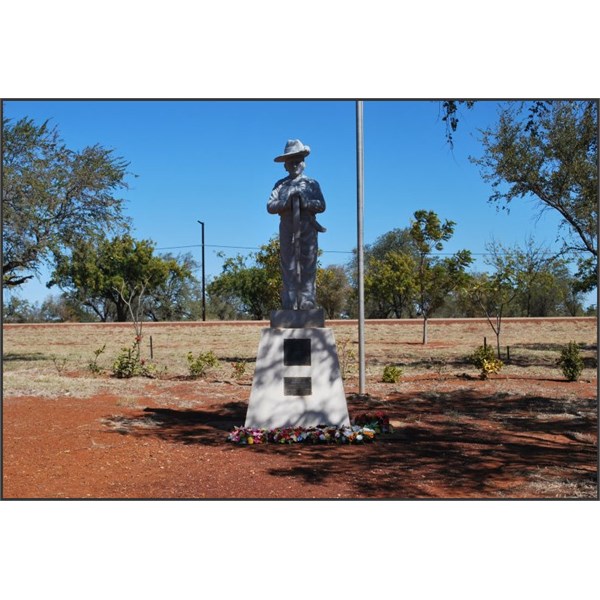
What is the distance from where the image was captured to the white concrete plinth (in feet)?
26.0

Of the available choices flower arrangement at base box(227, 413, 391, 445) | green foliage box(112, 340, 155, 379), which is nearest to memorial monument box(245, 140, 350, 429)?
flower arrangement at base box(227, 413, 391, 445)

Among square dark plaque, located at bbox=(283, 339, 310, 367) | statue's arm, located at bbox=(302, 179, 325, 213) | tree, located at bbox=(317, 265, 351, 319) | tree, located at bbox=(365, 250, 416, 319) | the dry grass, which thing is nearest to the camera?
square dark plaque, located at bbox=(283, 339, 310, 367)

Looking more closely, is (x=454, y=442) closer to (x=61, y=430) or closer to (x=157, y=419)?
(x=157, y=419)

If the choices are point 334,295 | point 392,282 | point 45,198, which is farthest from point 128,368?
point 334,295

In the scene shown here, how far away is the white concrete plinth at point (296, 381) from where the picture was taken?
7918 mm

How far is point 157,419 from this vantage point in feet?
31.1

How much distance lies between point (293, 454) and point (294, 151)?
3595mm

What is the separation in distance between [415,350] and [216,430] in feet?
44.7

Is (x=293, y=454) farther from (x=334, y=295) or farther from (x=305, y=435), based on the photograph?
(x=334, y=295)

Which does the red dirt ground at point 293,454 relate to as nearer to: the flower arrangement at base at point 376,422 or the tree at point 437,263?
the flower arrangement at base at point 376,422

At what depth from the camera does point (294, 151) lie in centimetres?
823

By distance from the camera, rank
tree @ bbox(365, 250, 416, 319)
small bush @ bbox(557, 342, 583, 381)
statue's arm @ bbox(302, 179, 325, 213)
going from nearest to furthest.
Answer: statue's arm @ bbox(302, 179, 325, 213) < small bush @ bbox(557, 342, 583, 381) < tree @ bbox(365, 250, 416, 319)

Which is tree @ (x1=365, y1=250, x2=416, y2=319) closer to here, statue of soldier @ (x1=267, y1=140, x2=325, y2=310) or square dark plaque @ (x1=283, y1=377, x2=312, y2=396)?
statue of soldier @ (x1=267, y1=140, x2=325, y2=310)

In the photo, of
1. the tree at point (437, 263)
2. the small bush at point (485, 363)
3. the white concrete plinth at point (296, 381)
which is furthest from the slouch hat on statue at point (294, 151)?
the tree at point (437, 263)
